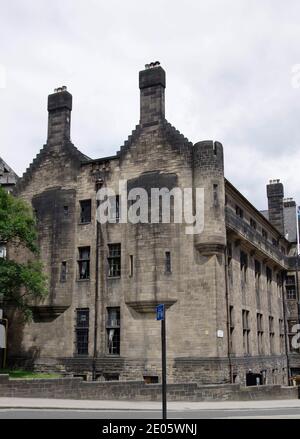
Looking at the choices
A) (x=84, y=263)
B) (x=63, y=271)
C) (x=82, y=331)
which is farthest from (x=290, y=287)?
(x=63, y=271)

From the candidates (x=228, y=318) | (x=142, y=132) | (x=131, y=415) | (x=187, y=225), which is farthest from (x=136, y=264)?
(x=131, y=415)

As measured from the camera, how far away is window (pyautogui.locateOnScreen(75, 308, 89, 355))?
30516 millimetres

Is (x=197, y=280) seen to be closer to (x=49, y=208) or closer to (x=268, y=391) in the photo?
(x=268, y=391)

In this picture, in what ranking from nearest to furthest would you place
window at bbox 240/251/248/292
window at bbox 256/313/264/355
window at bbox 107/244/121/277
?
window at bbox 107/244/121/277 < window at bbox 240/251/248/292 < window at bbox 256/313/264/355

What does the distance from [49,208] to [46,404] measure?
15.3 meters

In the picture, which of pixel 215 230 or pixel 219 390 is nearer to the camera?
pixel 219 390

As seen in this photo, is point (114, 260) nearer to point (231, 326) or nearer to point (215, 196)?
point (215, 196)

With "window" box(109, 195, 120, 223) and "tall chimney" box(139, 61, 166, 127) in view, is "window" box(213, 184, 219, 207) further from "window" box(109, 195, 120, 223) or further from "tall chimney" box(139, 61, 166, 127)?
"window" box(109, 195, 120, 223)

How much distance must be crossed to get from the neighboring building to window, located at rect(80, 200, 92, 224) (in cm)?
1069

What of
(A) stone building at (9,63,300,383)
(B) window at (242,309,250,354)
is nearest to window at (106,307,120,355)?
(A) stone building at (9,63,300,383)

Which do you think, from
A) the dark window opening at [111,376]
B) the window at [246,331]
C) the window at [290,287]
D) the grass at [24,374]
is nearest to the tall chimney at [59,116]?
the grass at [24,374]

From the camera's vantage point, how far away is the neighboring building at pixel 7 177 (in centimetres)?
4253

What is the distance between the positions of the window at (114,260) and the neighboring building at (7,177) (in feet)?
45.3

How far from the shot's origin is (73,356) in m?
30.5
